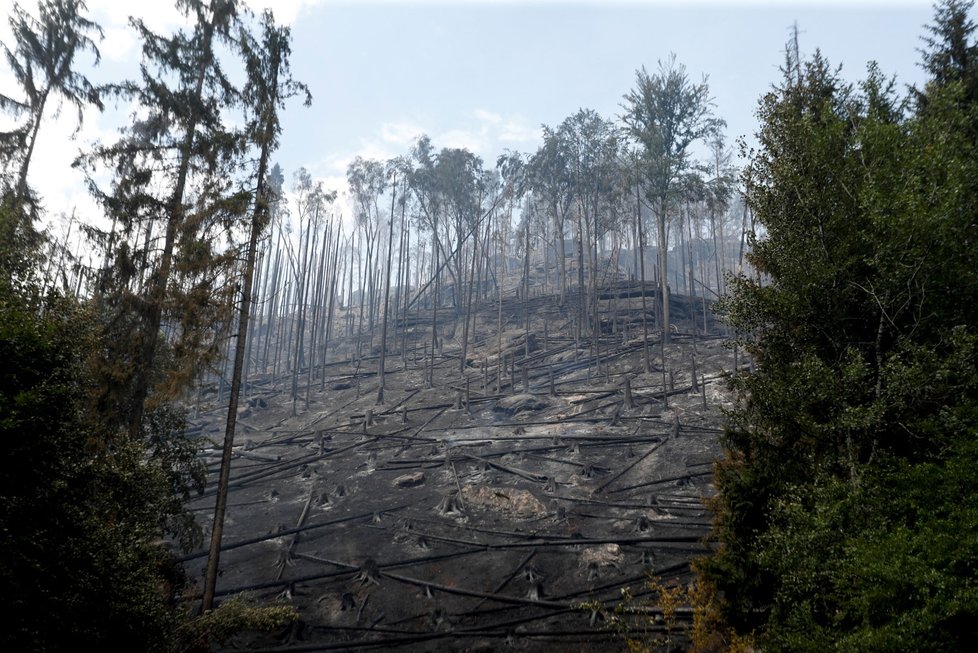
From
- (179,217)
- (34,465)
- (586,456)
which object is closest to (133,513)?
(34,465)

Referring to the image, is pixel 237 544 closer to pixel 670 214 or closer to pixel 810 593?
pixel 810 593

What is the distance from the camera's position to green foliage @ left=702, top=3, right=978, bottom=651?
8.22 metres

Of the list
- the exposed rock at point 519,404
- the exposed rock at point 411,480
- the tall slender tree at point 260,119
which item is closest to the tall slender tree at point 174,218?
the tall slender tree at point 260,119

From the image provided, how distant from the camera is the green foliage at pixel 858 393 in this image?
27.0ft

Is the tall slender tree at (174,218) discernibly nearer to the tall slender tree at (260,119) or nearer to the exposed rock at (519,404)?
the tall slender tree at (260,119)

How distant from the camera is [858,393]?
10.7 metres

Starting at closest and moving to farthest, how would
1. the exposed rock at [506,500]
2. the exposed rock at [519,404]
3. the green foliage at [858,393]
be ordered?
the green foliage at [858,393], the exposed rock at [506,500], the exposed rock at [519,404]

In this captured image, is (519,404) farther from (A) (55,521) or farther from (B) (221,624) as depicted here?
(A) (55,521)

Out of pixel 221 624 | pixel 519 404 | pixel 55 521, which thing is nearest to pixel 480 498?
pixel 519 404

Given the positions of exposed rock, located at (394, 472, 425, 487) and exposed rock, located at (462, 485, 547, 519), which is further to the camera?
exposed rock, located at (394, 472, 425, 487)

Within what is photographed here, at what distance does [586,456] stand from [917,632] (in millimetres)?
16400

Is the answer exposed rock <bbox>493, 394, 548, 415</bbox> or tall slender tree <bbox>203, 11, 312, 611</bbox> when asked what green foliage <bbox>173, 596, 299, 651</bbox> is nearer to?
tall slender tree <bbox>203, 11, 312, 611</bbox>

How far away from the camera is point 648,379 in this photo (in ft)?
104

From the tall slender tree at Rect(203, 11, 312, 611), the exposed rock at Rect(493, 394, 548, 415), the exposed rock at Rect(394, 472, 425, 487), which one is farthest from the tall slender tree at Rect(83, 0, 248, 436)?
the exposed rock at Rect(493, 394, 548, 415)
